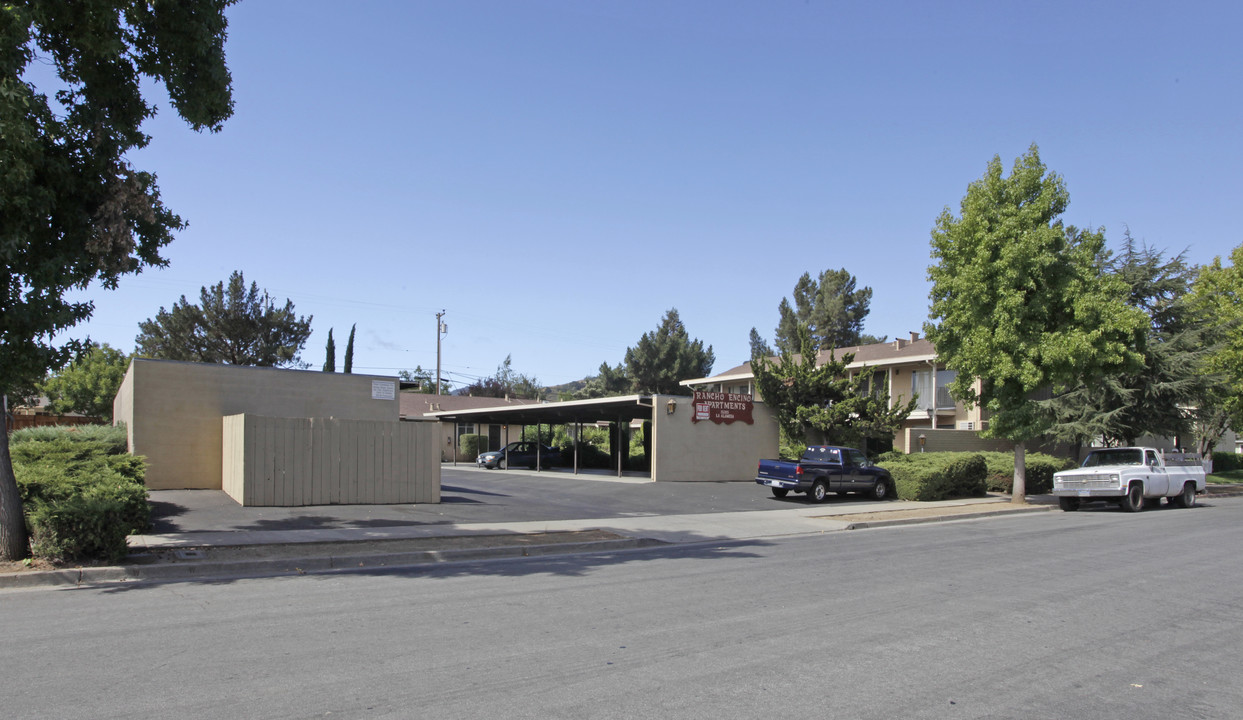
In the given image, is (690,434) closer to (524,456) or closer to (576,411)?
(576,411)

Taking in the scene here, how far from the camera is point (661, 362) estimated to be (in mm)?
69875

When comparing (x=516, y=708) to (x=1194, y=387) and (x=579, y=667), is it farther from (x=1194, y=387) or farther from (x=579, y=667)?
(x=1194, y=387)

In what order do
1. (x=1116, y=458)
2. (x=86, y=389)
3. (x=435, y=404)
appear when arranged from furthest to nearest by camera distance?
(x=86, y=389)
(x=435, y=404)
(x=1116, y=458)

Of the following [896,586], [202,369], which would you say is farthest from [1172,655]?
[202,369]

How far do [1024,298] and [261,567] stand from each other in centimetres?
2197

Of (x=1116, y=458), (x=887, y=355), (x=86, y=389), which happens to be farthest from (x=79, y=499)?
(x=86, y=389)

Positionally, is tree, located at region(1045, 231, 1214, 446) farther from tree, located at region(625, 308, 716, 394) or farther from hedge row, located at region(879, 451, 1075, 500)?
tree, located at region(625, 308, 716, 394)

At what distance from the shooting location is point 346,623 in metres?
7.48

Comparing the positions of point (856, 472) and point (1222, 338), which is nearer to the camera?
point (856, 472)

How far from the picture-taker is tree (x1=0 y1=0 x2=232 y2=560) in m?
9.45

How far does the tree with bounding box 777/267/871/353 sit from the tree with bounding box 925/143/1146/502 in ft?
133

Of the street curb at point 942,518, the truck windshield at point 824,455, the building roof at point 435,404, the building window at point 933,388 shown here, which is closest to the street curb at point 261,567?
the street curb at point 942,518

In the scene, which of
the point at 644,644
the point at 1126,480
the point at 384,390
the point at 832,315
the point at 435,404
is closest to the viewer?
the point at 644,644

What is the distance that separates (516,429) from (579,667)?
45957mm
